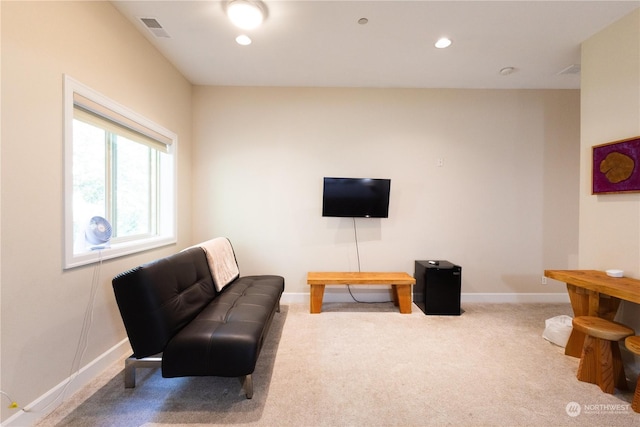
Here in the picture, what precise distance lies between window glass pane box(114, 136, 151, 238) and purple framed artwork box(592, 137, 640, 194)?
14.1 feet

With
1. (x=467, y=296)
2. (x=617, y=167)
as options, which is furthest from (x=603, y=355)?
(x=467, y=296)

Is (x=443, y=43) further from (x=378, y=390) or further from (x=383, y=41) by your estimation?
(x=378, y=390)

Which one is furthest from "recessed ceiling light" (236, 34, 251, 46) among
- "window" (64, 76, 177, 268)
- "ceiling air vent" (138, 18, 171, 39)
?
"window" (64, 76, 177, 268)

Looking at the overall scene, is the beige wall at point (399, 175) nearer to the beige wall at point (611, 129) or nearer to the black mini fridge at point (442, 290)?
the black mini fridge at point (442, 290)

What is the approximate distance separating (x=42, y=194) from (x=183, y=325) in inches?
45.9

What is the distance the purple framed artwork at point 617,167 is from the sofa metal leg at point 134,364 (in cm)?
383

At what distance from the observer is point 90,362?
1.81 m

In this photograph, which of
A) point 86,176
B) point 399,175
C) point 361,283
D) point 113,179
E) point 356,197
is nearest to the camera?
point 86,176

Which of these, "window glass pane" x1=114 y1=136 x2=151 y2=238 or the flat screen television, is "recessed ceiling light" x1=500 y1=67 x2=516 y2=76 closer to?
the flat screen television

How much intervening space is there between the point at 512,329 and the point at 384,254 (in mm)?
1530

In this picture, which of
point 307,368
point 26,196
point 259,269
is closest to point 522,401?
point 307,368

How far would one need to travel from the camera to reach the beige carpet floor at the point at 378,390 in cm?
148

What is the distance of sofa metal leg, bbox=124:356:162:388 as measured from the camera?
1.70 m

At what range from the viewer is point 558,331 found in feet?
7.52
